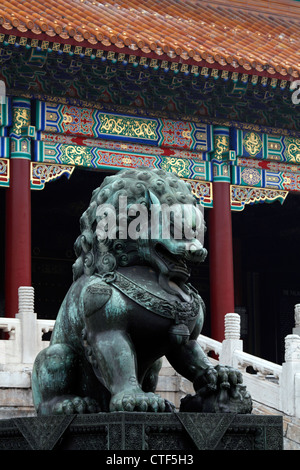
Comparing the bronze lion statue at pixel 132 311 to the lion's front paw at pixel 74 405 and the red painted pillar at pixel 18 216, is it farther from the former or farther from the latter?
the red painted pillar at pixel 18 216

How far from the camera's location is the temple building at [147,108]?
15305mm

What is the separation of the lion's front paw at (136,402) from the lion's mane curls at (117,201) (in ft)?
2.47

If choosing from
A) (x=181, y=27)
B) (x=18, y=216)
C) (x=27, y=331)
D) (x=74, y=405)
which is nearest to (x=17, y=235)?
(x=18, y=216)

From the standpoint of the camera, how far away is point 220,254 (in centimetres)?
1662

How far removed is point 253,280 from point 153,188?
1572cm

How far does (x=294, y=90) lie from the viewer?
55.0ft

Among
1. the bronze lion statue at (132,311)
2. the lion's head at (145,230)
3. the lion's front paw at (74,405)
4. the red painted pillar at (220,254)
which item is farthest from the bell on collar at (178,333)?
the red painted pillar at (220,254)

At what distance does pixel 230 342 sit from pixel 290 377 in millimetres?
1290

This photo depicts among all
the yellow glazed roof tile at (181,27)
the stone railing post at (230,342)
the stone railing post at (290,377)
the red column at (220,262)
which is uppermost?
the yellow glazed roof tile at (181,27)

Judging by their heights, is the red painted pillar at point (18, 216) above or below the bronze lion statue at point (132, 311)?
above

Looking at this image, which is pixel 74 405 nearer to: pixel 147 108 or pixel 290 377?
pixel 290 377

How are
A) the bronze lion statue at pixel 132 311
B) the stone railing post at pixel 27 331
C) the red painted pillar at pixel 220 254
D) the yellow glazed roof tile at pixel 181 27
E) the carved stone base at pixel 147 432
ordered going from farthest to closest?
1. the red painted pillar at pixel 220 254
2. the yellow glazed roof tile at pixel 181 27
3. the stone railing post at pixel 27 331
4. the bronze lion statue at pixel 132 311
5. the carved stone base at pixel 147 432

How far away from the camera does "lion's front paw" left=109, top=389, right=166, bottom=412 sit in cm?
592

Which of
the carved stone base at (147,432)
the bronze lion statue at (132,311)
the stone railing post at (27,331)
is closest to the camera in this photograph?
the carved stone base at (147,432)
